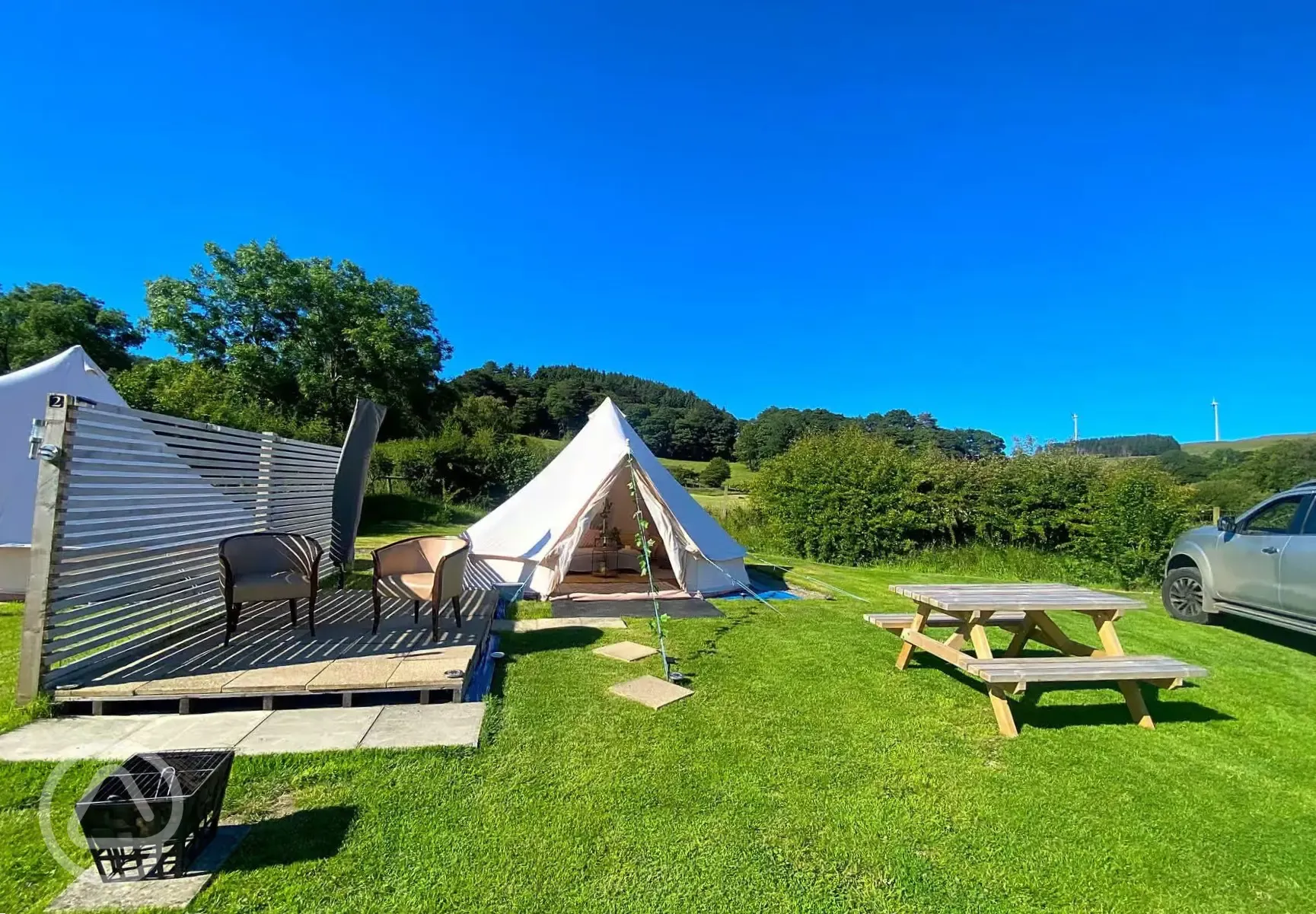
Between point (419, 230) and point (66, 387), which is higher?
point (419, 230)

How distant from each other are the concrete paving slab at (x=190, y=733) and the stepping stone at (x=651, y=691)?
2.09 m

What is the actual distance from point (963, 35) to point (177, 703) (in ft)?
42.2

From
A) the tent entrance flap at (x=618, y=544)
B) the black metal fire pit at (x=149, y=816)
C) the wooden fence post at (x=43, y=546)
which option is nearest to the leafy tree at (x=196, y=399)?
the tent entrance flap at (x=618, y=544)

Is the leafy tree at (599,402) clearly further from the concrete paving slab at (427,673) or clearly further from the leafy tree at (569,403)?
the concrete paving slab at (427,673)

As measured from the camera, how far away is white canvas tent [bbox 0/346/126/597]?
6051mm

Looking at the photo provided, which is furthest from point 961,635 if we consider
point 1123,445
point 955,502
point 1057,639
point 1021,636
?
point 1123,445

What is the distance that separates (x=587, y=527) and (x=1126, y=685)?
5.01 m

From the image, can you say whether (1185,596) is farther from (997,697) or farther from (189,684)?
(189,684)

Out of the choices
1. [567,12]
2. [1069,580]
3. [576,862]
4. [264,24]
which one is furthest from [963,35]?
[576,862]

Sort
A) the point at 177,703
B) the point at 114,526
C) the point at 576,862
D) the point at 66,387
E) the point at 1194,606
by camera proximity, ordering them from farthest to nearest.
Result: the point at 66,387, the point at 1194,606, the point at 114,526, the point at 177,703, the point at 576,862

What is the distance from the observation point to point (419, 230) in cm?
1491

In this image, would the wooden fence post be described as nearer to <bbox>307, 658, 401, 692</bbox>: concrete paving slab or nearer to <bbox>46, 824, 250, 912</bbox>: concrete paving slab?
<bbox>307, 658, 401, 692</bbox>: concrete paving slab

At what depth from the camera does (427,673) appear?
3740 millimetres

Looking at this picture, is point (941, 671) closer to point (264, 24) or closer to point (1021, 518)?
point (1021, 518)
